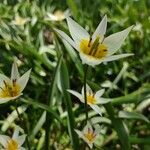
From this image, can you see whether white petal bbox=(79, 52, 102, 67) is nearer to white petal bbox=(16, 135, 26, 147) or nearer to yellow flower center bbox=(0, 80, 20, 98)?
yellow flower center bbox=(0, 80, 20, 98)

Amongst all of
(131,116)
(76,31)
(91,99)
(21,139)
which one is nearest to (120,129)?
(131,116)

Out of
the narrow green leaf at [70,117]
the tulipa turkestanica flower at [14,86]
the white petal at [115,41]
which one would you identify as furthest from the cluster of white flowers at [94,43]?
the narrow green leaf at [70,117]

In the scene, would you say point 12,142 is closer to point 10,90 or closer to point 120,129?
point 10,90

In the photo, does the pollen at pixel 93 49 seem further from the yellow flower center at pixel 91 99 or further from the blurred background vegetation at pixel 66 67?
the blurred background vegetation at pixel 66 67

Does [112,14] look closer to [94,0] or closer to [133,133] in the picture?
[94,0]

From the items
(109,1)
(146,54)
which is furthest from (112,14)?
(146,54)

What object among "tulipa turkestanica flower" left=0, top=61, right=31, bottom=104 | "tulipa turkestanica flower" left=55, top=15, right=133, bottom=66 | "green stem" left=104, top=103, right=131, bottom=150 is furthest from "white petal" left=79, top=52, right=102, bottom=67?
"green stem" left=104, top=103, right=131, bottom=150

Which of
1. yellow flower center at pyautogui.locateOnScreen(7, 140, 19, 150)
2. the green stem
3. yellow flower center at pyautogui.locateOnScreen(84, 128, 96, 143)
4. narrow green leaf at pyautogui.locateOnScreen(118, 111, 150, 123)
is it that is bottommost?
narrow green leaf at pyautogui.locateOnScreen(118, 111, 150, 123)
